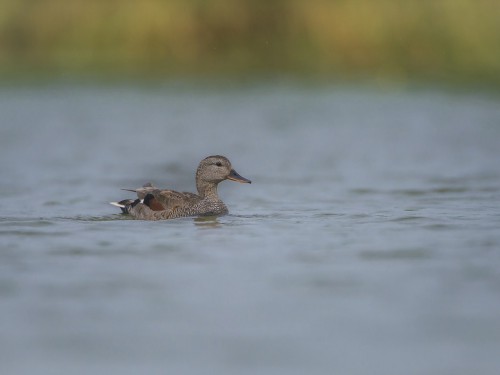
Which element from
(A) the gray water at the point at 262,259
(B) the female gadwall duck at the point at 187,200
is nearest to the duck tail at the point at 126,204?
(B) the female gadwall duck at the point at 187,200

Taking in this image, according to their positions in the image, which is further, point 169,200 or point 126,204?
point 126,204

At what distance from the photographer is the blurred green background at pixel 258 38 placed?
23453 mm

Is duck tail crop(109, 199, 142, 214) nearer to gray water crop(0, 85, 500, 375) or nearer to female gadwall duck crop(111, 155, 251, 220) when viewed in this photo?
female gadwall duck crop(111, 155, 251, 220)

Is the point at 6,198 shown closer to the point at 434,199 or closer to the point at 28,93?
the point at 434,199

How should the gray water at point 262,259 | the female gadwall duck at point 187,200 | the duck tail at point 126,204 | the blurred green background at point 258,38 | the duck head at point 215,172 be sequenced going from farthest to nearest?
the blurred green background at point 258,38, the duck head at point 215,172, the duck tail at point 126,204, the female gadwall duck at point 187,200, the gray water at point 262,259

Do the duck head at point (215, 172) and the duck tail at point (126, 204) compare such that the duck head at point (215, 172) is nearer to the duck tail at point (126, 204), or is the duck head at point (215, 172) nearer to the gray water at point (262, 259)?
the gray water at point (262, 259)

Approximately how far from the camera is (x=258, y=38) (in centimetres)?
2516

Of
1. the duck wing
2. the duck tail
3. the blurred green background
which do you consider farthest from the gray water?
the blurred green background

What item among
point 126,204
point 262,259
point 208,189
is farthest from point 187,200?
point 262,259

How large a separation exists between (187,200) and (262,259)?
9.77 feet

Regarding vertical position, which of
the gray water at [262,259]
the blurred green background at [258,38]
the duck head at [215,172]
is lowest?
the gray water at [262,259]

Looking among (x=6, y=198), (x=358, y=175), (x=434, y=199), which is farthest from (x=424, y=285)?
(x=358, y=175)

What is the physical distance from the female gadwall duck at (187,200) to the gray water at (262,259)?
0.18 meters

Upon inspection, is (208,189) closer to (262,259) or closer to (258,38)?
(262,259)
